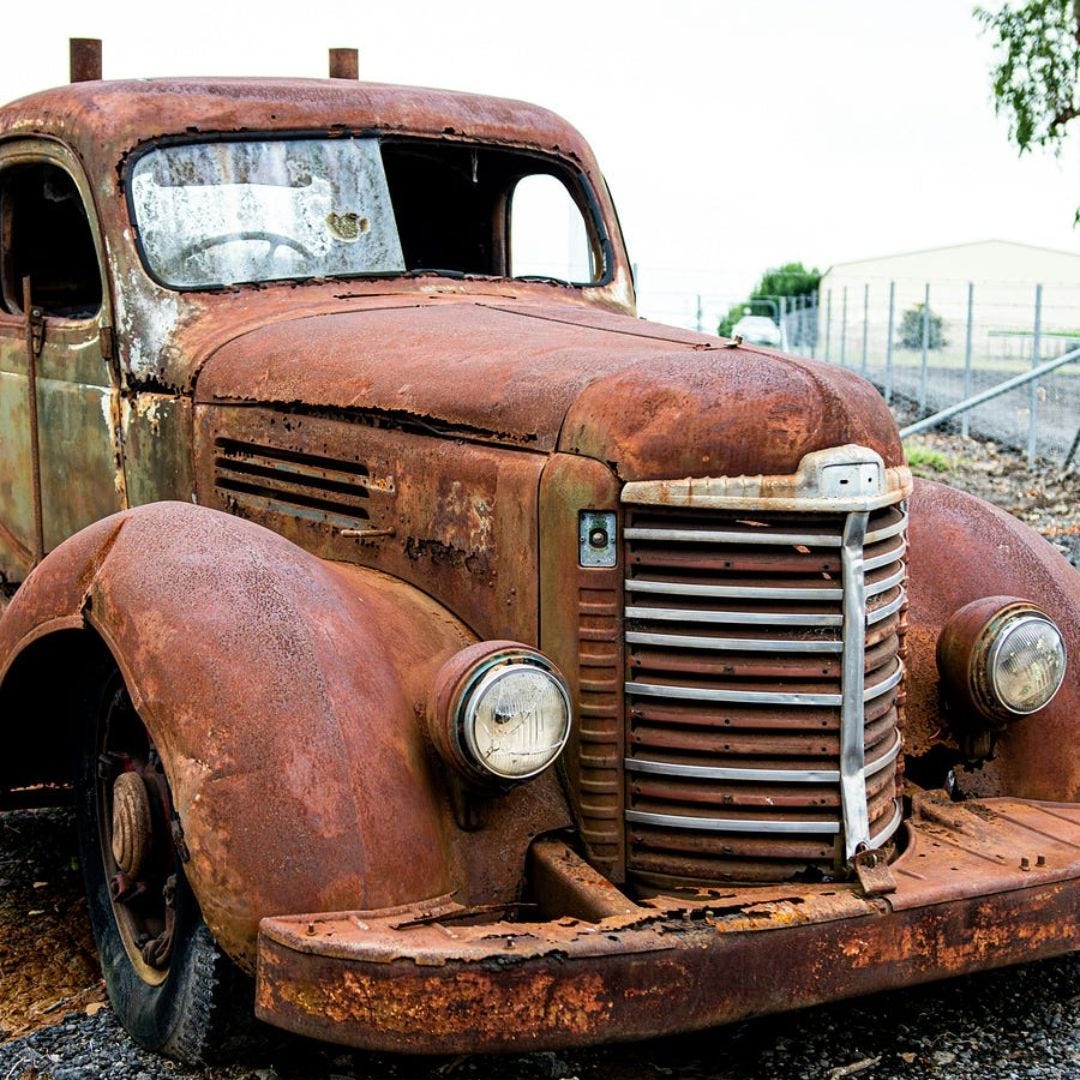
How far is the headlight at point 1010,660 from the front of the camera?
3977mm

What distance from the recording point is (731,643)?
11.1 feet

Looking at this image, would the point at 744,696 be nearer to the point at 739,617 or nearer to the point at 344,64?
the point at 739,617

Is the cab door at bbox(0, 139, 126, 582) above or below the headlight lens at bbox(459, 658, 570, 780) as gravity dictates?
above

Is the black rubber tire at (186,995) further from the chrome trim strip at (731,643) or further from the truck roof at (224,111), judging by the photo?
the truck roof at (224,111)

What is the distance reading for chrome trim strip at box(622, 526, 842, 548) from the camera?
3.38 meters

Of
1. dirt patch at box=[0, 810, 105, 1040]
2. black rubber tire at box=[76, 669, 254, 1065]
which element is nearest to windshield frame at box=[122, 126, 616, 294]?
black rubber tire at box=[76, 669, 254, 1065]

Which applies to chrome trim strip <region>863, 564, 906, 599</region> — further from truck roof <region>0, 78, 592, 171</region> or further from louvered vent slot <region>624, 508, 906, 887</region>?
truck roof <region>0, 78, 592, 171</region>

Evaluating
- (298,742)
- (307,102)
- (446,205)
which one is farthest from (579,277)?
(298,742)

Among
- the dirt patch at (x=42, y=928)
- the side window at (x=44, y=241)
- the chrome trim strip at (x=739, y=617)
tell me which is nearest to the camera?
the chrome trim strip at (x=739, y=617)

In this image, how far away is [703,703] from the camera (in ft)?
11.3

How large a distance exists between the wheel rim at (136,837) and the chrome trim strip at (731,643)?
110cm

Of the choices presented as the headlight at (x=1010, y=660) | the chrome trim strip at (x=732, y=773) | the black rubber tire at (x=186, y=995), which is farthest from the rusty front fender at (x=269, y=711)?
the headlight at (x=1010, y=660)

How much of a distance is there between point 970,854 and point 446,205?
2.89 meters

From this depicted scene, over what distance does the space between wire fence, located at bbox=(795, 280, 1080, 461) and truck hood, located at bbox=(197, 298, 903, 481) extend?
34.6 feet
